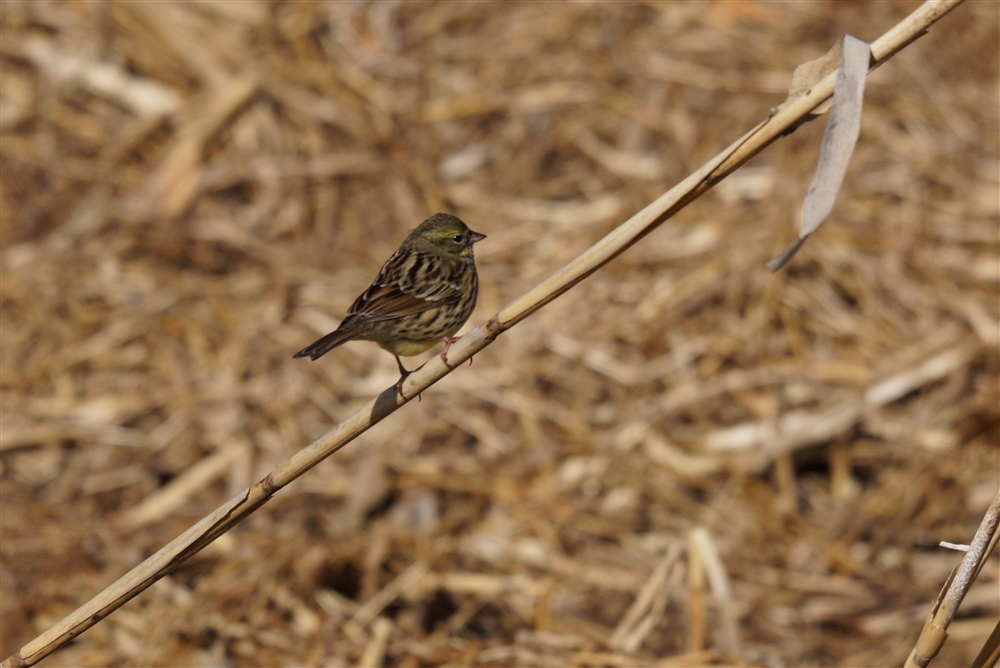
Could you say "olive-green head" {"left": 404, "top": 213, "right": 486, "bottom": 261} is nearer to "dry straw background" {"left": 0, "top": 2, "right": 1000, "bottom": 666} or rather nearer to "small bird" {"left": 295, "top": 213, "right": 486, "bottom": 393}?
"small bird" {"left": 295, "top": 213, "right": 486, "bottom": 393}

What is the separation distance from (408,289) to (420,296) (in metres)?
0.05

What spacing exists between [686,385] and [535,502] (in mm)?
1098

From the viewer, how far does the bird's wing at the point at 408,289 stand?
3391mm

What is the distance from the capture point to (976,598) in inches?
190

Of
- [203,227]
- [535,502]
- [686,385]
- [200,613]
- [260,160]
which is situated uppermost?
[260,160]

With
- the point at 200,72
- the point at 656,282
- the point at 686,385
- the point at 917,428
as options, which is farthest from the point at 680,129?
the point at 200,72

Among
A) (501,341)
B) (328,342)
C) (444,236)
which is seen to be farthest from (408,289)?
(501,341)

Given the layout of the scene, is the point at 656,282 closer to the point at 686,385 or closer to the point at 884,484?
the point at 686,385

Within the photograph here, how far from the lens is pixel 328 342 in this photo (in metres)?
3.06

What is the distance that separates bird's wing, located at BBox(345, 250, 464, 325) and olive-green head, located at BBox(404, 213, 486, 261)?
5 cm

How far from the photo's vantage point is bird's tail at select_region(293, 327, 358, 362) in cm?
291

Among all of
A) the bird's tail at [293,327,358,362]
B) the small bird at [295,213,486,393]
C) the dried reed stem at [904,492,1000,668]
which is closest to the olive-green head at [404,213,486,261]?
the small bird at [295,213,486,393]

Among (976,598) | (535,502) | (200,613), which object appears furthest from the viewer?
(535,502)

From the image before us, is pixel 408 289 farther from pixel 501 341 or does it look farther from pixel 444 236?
pixel 501 341
